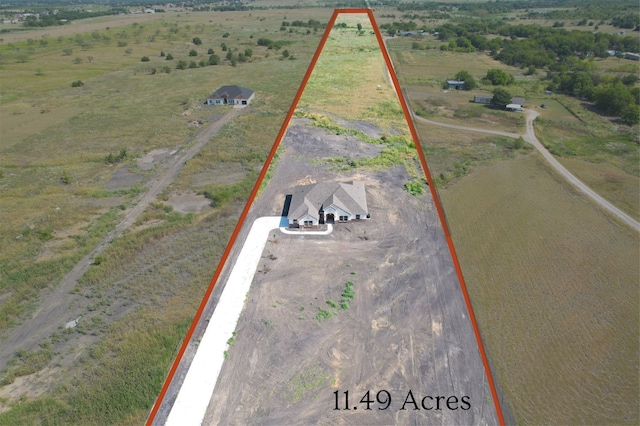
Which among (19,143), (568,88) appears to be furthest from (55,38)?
(568,88)

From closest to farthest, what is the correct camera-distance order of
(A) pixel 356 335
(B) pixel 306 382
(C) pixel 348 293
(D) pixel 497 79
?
(B) pixel 306 382 < (A) pixel 356 335 < (C) pixel 348 293 < (D) pixel 497 79

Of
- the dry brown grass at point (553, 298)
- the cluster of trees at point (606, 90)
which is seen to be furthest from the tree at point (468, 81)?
the dry brown grass at point (553, 298)

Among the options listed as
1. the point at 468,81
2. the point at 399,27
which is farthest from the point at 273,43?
the point at 468,81

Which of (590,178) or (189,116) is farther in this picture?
(189,116)

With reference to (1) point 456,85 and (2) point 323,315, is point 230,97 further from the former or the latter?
(2) point 323,315

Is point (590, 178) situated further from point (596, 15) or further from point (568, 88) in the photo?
point (596, 15)

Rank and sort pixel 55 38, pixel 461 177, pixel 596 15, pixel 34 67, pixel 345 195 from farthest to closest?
pixel 596 15
pixel 55 38
pixel 34 67
pixel 461 177
pixel 345 195

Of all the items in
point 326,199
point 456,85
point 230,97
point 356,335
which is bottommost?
point 356,335
